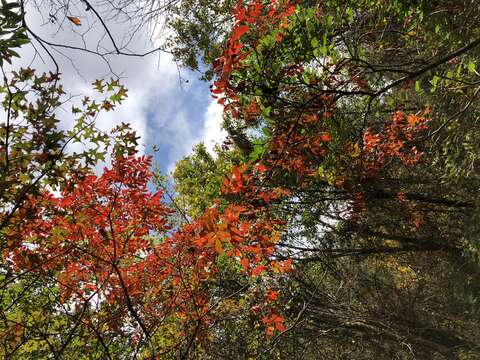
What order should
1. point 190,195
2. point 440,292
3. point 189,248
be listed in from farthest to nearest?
point 190,195, point 440,292, point 189,248

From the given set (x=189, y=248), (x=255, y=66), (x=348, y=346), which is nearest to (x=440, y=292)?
(x=348, y=346)

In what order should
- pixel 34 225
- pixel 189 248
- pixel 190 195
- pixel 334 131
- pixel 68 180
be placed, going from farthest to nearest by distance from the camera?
pixel 190 195, pixel 334 131, pixel 189 248, pixel 34 225, pixel 68 180

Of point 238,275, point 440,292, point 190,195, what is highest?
point 190,195

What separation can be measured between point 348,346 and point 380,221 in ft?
13.2

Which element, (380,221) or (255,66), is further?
(380,221)

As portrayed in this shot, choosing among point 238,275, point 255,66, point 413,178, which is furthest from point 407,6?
point 238,275

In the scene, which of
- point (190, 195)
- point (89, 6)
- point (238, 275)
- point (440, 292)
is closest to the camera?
point (89, 6)

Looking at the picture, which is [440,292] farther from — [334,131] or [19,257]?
[19,257]

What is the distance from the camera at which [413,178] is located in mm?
7848

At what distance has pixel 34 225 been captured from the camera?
3.88m

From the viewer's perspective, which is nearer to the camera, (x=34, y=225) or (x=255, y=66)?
(x=255, y=66)

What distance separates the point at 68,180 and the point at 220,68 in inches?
57.7

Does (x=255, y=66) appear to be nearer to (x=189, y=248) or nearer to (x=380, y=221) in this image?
(x=189, y=248)

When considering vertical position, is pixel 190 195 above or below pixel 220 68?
above
